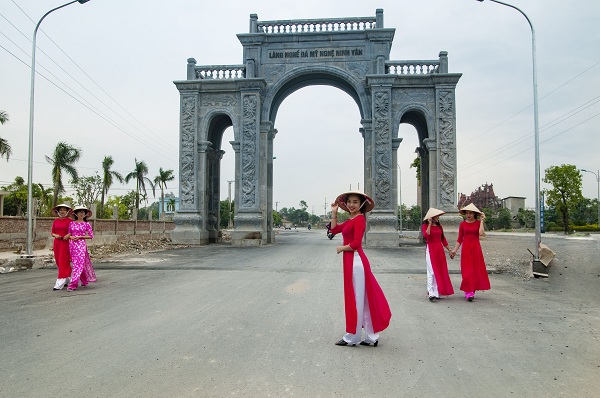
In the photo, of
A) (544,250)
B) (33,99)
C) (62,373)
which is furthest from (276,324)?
(33,99)

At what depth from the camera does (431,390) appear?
400cm

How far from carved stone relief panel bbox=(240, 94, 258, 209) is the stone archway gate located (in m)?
0.06

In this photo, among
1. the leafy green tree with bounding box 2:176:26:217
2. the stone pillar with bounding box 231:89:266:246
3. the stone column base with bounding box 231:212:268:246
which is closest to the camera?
the stone column base with bounding box 231:212:268:246

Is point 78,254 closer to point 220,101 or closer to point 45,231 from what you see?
point 45,231

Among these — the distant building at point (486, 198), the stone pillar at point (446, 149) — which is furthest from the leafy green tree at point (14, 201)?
the distant building at point (486, 198)

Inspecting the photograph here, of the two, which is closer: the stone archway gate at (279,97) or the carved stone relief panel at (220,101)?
the stone archway gate at (279,97)

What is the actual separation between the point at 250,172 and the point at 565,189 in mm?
37703

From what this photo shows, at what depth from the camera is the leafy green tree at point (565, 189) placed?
158 feet

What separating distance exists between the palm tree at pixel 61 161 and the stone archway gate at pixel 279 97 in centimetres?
2107

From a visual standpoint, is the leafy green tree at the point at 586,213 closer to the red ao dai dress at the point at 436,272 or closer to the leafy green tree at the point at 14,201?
the red ao dai dress at the point at 436,272

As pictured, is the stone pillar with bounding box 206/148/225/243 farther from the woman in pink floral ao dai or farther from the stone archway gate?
the woman in pink floral ao dai

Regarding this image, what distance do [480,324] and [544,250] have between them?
287 inches

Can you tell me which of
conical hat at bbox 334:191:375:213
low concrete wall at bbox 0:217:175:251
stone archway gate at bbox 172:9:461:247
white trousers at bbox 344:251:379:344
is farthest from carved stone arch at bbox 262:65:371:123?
white trousers at bbox 344:251:379:344

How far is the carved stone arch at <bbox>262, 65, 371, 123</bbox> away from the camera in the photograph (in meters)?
26.3
